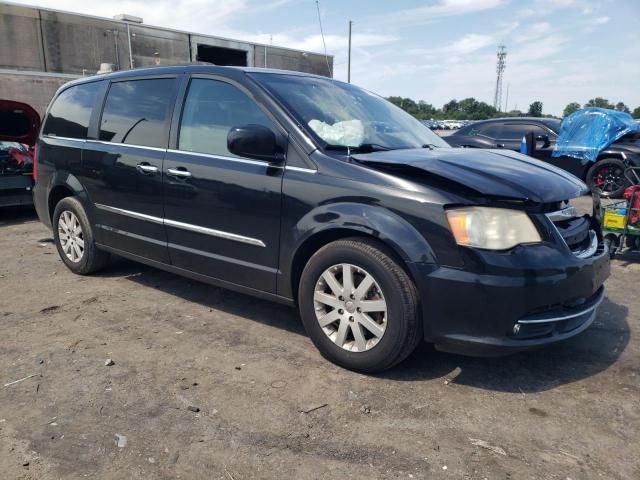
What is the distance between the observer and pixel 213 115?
3705 millimetres

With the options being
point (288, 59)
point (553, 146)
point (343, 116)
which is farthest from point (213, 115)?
point (288, 59)

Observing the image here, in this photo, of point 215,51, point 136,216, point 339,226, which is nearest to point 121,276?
point 136,216

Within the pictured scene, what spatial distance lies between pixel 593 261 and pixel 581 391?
734mm

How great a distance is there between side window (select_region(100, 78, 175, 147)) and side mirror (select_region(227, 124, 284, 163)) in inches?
39.3

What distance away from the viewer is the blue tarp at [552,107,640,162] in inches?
393

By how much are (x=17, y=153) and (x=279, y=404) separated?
7.10m

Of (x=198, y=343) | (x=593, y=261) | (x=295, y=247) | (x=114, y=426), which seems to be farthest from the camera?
(x=198, y=343)

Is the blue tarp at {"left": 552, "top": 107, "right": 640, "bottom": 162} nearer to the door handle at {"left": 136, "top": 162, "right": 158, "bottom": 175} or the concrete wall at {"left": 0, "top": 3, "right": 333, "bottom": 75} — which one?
the door handle at {"left": 136, "top": 162, "right": 158, "bottom": 175}

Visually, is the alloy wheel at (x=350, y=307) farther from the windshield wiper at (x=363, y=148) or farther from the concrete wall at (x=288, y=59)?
the concrete wall at (x=288, y=59)

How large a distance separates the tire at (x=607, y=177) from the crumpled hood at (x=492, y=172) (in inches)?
300

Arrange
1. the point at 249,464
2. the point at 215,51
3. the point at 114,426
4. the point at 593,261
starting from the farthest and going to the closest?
the point at 215,51, the point at 593,261, the point at 114,426, the point at 249,464

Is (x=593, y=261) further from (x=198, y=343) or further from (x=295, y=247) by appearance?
(x=198, y=343)

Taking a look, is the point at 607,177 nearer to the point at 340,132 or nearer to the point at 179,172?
the point at 340,132

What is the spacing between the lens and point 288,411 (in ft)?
8.79
